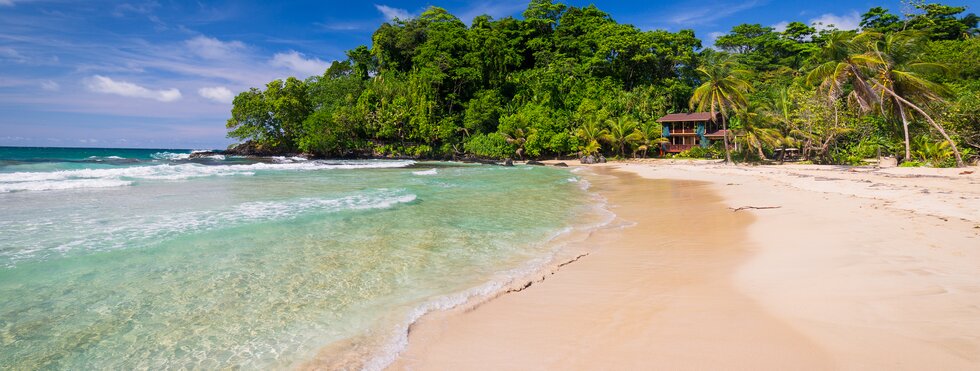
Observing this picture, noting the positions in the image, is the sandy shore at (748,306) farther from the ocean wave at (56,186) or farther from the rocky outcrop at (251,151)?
the rocky outcrop at (251,151)

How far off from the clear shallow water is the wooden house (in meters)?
34.8

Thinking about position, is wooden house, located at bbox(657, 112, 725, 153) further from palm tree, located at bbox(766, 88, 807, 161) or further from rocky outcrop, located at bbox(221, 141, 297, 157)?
rocky outcrop, located at bbox(221, 141, 297, 157)

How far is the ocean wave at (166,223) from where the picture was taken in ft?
23.8

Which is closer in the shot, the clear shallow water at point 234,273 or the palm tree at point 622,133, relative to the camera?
the clear shallow water at point 234,273

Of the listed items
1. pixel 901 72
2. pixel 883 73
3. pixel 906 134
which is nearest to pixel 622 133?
pixel 883 73

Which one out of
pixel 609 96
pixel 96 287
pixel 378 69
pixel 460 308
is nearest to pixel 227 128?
pixel 378 69

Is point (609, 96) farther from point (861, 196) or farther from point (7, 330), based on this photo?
point (7, 330)

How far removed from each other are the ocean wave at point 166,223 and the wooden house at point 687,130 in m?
36.0

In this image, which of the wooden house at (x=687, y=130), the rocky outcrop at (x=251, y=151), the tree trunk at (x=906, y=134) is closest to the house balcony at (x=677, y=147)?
the wooden house at (x=687, y=130)

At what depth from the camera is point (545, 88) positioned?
49625mm

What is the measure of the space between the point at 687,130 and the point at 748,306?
4322 centimetres

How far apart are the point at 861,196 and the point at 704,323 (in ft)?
34.1

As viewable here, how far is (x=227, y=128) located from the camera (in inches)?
1975

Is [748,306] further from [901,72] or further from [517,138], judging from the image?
[517,138]
